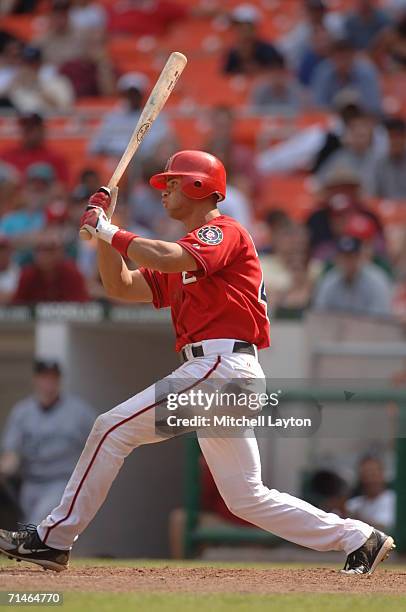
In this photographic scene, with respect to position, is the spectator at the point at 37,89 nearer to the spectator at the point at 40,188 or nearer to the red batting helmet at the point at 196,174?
the spectator at the point at 40,188

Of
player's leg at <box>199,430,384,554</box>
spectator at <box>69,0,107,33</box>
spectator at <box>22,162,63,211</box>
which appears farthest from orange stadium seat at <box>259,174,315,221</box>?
player's leg at <box>199,430,384,554</box>

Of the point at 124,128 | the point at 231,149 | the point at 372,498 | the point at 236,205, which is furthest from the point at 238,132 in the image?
the point at 372,498

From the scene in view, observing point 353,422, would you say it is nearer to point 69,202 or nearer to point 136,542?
point 136,542

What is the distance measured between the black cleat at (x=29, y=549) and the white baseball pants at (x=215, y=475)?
34 mm

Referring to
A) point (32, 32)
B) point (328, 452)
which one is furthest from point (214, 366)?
point (32, 32)

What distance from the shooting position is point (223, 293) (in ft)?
15.9

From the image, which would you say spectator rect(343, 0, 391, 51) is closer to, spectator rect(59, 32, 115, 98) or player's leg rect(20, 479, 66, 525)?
spectator rect(59, 32, 115, 98)

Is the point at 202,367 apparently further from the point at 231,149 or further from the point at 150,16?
the point at 150,16

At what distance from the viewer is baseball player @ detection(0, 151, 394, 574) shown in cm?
Result: 479

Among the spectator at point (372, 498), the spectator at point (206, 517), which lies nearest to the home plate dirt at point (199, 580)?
the spectator at point (372, 498)

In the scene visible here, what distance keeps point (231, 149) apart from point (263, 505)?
625cm

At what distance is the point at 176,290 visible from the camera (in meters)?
5.02

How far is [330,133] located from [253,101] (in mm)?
1352

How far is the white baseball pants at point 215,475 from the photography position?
189 inches
